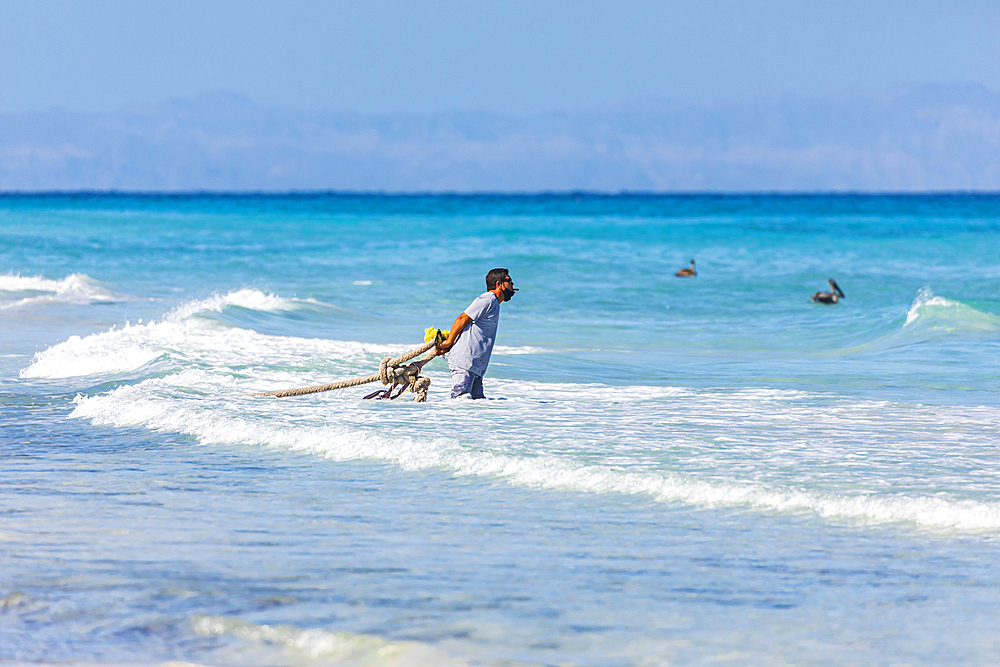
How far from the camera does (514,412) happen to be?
9.95m

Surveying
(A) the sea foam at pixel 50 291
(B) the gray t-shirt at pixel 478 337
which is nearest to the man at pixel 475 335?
(B) the gray t-shirt at pixel 478 337

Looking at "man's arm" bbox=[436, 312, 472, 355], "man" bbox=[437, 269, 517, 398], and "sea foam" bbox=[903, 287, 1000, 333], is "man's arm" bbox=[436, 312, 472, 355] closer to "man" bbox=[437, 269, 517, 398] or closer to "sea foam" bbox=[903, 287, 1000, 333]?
"man" bbox=[437, 269, 517, 398]

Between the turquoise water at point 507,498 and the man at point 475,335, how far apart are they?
11.8 inches

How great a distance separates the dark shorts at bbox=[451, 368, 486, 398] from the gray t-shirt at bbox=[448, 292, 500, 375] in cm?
7

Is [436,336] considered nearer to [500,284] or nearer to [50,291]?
[500,284]

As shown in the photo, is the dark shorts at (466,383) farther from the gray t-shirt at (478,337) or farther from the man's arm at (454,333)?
the man's arm at (454,333)

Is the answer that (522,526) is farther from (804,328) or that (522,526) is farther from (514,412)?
(804,328)

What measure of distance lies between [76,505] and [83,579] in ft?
4.83

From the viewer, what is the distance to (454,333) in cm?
953

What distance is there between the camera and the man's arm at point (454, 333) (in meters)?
9.54

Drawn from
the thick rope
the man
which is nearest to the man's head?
the man

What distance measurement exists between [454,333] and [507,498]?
2723mm

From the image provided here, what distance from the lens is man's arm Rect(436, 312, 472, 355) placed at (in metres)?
9.54

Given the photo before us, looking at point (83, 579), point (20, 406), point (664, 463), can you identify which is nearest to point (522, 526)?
point (664, 463)
